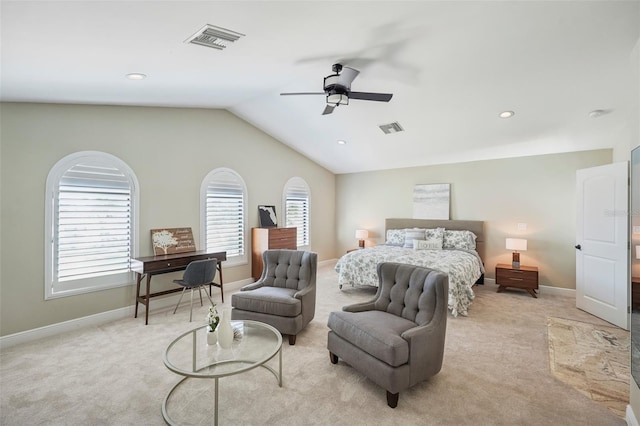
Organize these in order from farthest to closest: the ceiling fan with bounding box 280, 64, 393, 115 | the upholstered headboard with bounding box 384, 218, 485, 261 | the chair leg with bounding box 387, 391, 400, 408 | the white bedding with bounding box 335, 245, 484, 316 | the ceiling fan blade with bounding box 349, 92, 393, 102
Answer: the upholstered headboard with bounding box 384, 218, 485, 261
the white bedding with bounding box 335, 245, 484, 316
the ceiling fan with bounding box 280, 64, 393, 115
the ceiling fan blade with bounding box 349, 92, 393, 102
the chair leg with bounding box 387, 391, 400, 408

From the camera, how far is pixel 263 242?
5.61m

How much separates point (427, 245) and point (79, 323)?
5.55m

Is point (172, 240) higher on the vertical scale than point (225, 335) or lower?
higher

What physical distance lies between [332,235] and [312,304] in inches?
179

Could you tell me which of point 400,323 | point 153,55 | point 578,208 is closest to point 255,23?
point 153,55

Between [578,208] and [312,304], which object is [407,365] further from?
[578,208]

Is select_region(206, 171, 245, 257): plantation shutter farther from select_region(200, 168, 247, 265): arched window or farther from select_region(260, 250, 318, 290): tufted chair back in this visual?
select_region(260, 250, 318, 290): tufted chair back

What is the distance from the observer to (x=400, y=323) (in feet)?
8.57

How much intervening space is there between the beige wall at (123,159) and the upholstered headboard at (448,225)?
2.71 meters

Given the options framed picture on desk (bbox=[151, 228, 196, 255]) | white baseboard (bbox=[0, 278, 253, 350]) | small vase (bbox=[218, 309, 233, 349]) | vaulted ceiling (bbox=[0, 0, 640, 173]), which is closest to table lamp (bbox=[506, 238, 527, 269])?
vaulted ceiling (bbox=[0, 0, 640, 173])

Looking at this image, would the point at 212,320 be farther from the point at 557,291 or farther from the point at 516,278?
the point at 557,291

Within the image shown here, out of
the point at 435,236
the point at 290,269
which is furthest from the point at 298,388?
the point at 435,236

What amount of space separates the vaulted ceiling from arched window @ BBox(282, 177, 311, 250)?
205cm

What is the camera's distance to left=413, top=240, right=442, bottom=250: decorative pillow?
5.68 metres
